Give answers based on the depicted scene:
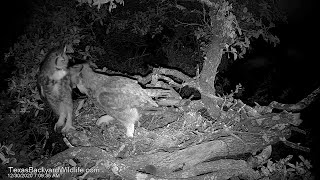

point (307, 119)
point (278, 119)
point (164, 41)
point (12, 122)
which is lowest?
point (307, 119)

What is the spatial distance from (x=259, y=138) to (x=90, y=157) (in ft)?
6.73

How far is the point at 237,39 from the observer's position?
353 centimetres

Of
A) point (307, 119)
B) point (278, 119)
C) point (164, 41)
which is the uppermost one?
point (164, 41)

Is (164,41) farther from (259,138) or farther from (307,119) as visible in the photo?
(259,138)

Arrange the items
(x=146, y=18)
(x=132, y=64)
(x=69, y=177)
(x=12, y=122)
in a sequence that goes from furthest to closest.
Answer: (x=132, y=64) → (x=146, y=18) → (x=12, y=122) → (x=69, y=177)

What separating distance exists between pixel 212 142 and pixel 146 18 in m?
3.41

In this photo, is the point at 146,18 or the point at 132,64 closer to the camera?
the point at 146,18

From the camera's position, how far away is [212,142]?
116 inches

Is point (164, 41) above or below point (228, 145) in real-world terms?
above

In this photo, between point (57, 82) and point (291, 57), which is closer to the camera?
point (57, 82)

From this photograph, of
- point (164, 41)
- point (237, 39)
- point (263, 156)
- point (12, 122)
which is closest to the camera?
point (263, 156)

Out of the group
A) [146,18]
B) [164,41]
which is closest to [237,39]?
[146,18]

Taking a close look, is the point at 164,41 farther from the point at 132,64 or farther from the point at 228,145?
the point at 228,145

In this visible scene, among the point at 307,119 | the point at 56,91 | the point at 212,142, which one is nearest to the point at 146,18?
the point at 56,91
